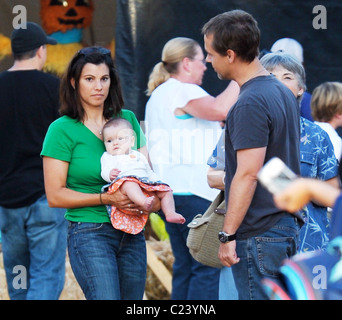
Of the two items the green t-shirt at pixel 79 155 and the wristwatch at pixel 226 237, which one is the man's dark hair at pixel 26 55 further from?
the wristwatch at pixel 226 237

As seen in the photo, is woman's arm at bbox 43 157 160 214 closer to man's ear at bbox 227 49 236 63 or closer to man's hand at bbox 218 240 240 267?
man's hand at bbox 218 240 240 267

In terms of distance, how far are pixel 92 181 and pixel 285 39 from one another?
91.4 inches

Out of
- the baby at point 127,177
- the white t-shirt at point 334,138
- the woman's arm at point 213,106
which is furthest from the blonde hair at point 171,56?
the baby at point 127,177

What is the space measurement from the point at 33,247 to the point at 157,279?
1412mm

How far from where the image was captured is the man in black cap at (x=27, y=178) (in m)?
4.91

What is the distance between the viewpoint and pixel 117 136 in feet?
12.3

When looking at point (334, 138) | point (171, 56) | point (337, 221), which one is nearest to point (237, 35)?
point (337, 221)

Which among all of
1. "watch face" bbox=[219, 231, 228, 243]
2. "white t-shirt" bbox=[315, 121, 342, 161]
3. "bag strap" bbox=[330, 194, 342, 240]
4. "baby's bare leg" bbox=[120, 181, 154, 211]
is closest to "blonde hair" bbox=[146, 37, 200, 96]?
"white t-shirt" bbox=[315, 121, 342, 161]

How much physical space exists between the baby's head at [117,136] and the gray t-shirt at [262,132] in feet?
1.86

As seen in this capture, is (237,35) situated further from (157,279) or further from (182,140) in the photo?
(157,279)

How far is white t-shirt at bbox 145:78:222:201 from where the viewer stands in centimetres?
502
